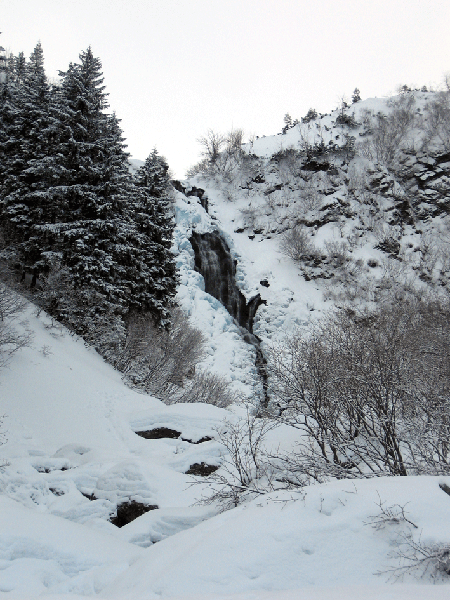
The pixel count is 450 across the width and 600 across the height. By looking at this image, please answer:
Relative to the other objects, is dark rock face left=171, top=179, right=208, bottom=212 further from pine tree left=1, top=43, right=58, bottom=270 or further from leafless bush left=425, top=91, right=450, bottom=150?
leafless bush left=425, top=91, right=450, bottom=150

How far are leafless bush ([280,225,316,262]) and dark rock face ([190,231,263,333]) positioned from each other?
4983 millimetres

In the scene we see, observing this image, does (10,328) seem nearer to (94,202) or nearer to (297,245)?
(94,202)

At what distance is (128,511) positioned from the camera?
256 inches

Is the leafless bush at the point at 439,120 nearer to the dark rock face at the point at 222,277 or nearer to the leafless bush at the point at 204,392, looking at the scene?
the dark rock face at the point at 222,277

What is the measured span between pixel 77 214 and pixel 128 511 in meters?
11.9

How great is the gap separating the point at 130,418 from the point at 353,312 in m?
20.8

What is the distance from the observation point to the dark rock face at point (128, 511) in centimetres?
639


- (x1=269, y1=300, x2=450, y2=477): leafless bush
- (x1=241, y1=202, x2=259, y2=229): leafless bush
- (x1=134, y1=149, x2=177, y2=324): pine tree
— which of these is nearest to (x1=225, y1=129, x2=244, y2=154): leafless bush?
(x1=241, y1=202, x2=259, y2=229): leafless bush

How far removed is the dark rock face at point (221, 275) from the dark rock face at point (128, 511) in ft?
72.7

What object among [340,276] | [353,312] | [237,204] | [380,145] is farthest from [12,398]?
[380,145]

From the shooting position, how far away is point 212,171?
4225 cm

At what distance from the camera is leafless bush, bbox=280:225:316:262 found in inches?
1305

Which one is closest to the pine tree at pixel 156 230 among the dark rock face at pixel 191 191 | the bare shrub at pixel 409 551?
the bare shrub at pixel 409 551

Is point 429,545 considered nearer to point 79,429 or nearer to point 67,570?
point 67,570
